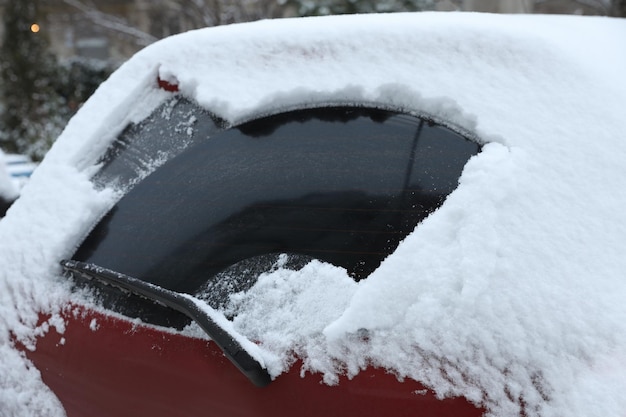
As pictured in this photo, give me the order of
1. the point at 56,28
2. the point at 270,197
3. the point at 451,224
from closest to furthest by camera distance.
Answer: the point at 451,224 → the point at 270,197 → the point at 56,28

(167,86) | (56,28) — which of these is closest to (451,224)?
(167,86)

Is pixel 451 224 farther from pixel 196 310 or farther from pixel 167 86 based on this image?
pixel 167 86

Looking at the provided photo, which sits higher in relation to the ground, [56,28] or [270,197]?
[270,197]

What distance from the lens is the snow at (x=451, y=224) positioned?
1165 millimetres

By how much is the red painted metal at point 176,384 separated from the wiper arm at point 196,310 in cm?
5

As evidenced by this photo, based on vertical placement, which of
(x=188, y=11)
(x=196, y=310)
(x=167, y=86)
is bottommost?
(x=188, y=11)

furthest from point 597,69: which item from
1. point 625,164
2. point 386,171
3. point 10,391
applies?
point 10,391

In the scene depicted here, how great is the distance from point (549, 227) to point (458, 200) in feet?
0.58

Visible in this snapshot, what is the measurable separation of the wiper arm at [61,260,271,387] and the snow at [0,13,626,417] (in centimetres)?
5

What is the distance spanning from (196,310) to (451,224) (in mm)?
544

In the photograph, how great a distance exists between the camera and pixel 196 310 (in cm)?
137

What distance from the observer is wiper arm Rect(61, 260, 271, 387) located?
Result: 1.29 m

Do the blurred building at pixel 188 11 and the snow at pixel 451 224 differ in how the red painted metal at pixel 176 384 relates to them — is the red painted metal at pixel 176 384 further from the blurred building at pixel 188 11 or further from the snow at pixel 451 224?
the blurred building at pixel 188 11

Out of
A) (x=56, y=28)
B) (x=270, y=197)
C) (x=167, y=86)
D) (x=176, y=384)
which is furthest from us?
(x=56, y=28)
